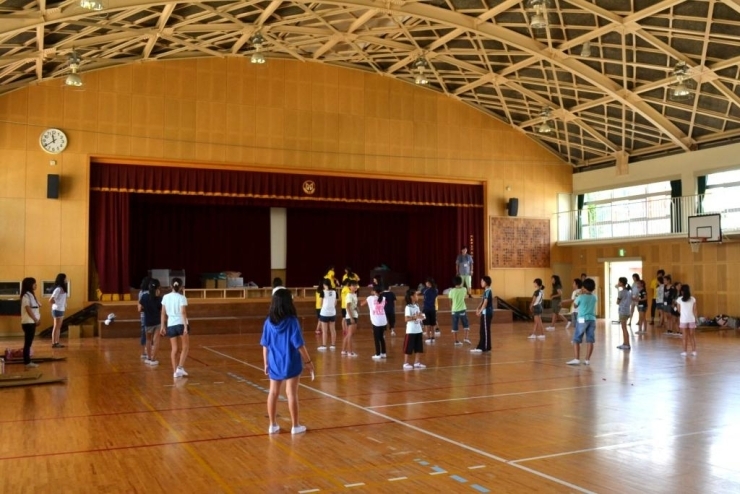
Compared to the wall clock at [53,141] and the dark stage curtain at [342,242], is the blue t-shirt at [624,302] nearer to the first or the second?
the dark stage curtain at [342,242]

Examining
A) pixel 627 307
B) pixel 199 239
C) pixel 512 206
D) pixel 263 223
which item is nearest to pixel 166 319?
pixel 627 307

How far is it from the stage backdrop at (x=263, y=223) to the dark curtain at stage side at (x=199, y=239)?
4cm

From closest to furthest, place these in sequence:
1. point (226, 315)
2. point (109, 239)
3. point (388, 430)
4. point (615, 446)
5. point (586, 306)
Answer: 1. point (615, 446)
2. point (388, 430)
3. point (586, 306)
4. point (226, 315)
5. point (109, 239)

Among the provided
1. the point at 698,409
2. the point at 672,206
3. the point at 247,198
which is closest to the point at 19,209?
the point at 247,198

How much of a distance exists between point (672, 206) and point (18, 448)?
23.4 m

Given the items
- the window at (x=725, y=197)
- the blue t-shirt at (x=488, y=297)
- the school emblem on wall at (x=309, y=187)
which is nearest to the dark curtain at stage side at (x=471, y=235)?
the school emblem on wall at (x=309, y=187)

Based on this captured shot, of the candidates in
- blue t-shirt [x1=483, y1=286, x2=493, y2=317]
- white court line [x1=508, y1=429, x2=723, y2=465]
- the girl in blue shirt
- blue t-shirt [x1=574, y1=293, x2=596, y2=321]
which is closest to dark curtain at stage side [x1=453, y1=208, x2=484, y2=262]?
blue t-shirt [x1=483, y1=286, x2=493, y2=317]

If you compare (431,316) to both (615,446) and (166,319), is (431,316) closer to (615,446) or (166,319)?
(166,319)

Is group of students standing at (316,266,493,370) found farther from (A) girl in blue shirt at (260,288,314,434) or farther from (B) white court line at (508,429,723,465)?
(B) white court line at (508,429,723,465)

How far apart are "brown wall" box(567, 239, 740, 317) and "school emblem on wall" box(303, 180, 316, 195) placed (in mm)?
12543

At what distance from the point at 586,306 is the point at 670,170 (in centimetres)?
1508

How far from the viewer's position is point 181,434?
6.99 meters

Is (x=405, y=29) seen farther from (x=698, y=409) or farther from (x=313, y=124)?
(x=698, y=409)

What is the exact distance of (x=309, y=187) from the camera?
23.7m
